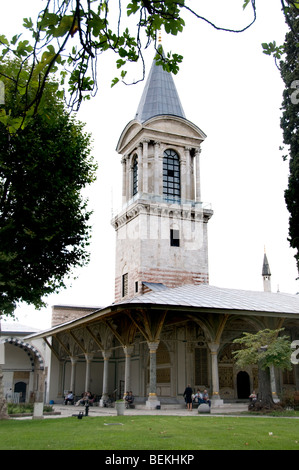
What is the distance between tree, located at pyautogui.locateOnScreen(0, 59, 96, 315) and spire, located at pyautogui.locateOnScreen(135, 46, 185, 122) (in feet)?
61.4

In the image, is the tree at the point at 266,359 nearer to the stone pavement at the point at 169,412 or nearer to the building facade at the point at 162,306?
the stone pavement at the point at 169,412

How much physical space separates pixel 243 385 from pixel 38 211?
16.3 metres

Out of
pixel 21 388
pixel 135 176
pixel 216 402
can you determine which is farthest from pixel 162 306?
pixel 21 388

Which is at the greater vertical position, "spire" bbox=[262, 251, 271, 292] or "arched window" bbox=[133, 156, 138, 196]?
"arched window" bbox=[133, 156, 138, 196]

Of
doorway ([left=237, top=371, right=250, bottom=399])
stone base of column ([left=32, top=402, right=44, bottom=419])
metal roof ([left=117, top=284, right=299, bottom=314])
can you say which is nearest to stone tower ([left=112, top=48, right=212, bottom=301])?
metal roof ([left=117, top=284, right=299, bottom=314])

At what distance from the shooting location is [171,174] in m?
36.2

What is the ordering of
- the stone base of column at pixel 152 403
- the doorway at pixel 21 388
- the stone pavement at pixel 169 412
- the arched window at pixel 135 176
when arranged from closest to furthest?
the stone pavement at pixel 169 412, the stone base of column at pixel 152 403, the arched window at pixel 135 176, the doorway at pixel 21 388

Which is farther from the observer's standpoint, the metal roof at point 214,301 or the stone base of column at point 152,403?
the metal roof at point 214,301

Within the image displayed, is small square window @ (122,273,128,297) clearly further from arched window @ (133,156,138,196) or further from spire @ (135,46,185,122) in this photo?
spire @ (135,46,185,122)

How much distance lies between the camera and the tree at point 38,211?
1694cm

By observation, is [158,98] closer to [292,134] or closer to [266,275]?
[292,134]

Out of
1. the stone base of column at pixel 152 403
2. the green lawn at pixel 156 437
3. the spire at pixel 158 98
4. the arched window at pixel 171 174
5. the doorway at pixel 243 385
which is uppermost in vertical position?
the spire at pixel 158 98

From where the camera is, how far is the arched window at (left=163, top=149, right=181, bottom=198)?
35875mm

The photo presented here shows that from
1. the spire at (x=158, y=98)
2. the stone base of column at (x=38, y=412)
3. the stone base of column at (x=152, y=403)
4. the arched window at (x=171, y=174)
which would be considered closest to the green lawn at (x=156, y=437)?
the stone base of column at (x=38, y=412)
